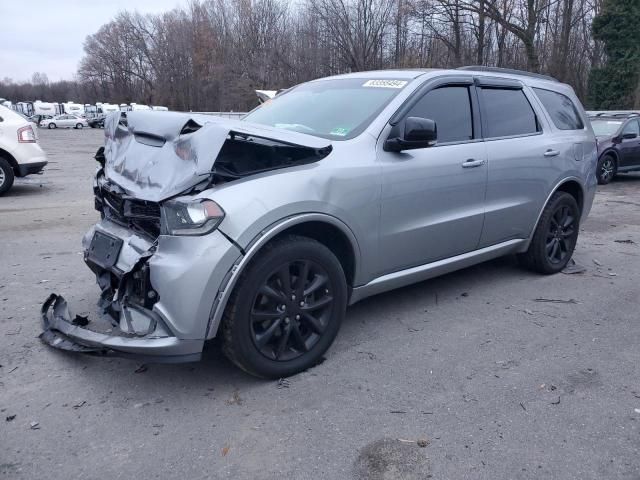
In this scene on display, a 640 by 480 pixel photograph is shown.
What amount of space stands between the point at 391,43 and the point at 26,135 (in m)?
32.7

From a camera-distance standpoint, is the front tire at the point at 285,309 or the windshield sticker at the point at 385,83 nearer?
the front tire at the point at 285,309

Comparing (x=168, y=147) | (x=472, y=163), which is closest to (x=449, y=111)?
(x=472, y=163)

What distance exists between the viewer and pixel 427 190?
4043 mm

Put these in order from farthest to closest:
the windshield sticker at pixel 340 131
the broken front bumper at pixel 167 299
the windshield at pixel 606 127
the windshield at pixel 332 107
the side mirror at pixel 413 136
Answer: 1. the windshield at pixel 606 127
2. the windshield at pixel 332 107
3. the windshield sticker at pixel 340 131
4. the side mirror at pixel 413 136
5. the broken front bumper at pixel 167 299

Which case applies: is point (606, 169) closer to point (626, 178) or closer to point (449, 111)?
point (626, 178)

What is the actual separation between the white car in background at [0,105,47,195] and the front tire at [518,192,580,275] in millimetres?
8762

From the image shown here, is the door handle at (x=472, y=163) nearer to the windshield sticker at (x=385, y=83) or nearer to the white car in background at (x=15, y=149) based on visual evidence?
the windshield sticker at (x=385, y=83)

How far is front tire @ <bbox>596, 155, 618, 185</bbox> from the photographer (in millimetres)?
13562

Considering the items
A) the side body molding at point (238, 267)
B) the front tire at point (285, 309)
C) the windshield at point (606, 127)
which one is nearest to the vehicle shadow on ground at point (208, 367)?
the front tire at point (285, 309)

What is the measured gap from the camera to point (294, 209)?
3236mm

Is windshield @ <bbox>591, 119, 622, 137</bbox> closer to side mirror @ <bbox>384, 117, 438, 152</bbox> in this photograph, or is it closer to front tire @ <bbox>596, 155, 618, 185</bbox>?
front tire @ <bbox>596, 155, 618, 185</bbox>

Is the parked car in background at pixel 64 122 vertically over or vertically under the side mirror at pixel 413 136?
over

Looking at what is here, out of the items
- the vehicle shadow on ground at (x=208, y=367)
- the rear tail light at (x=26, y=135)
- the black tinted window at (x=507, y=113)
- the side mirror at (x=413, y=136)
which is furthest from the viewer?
the rear tail light at (x=26, y=135)

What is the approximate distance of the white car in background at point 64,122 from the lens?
57275 millimetres
